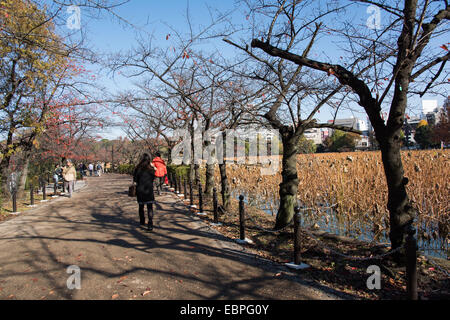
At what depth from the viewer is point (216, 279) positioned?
4.26 meters

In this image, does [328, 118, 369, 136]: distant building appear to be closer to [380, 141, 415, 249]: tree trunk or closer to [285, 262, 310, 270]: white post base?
[380, 141, 415, 249]: tree trunk

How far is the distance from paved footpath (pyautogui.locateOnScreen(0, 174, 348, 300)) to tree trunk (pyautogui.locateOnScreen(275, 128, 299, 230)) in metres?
1.38

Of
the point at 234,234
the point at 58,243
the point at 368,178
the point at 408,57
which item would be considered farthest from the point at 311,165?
the point at 58,243

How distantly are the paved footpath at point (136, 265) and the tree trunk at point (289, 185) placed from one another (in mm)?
1376

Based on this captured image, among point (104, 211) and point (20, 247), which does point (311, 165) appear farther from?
point (20, 247)

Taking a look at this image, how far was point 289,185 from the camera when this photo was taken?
6.61m

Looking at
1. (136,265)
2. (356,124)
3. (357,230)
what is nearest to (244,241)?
(136,265)

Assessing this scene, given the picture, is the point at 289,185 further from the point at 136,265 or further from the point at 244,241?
the point at 136,265

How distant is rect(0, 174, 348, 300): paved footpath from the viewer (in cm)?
384

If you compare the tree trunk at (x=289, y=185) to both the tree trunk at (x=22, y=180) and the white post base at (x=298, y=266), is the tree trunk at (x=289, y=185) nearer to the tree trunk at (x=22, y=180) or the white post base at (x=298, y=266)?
the white post base at (x=298, y=266)
